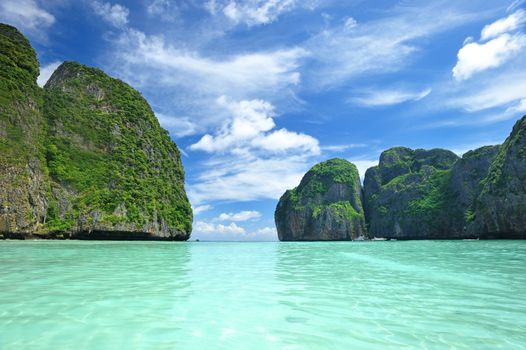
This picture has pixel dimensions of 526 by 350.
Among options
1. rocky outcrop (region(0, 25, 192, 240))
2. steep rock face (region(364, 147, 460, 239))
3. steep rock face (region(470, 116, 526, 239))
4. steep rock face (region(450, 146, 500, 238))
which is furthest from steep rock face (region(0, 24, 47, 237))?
steep rock face (region(364, 147, 460, 239))

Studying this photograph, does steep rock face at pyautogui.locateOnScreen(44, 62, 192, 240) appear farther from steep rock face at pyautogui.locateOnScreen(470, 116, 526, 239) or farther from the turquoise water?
steep rock face at pyautogui.locateOnScreen(470, 116, 526, 239)

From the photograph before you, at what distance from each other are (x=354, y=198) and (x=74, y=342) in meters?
125

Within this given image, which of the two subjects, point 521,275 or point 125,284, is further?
point 521,275

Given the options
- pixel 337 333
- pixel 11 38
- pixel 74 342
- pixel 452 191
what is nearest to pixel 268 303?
pixel 337 333

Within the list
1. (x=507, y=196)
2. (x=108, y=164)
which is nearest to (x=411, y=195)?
(x=507, y=196)

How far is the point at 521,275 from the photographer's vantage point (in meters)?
10.2

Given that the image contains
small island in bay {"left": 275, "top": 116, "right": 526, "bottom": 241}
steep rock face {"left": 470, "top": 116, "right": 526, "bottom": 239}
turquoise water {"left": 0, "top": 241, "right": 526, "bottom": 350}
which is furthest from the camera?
small island in bay {"left": 275, "top": 116, "right": 526, "bottom": 241}

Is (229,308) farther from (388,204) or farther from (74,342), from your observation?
(388,204)

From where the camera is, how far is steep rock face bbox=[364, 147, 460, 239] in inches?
3947

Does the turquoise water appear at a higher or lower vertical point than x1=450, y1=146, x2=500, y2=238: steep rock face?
lower

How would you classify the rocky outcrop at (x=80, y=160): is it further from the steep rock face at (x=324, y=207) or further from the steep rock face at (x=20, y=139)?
the steep rock face at (x=324, y=207)

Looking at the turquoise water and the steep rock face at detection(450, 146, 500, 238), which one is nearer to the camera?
the turquoise water

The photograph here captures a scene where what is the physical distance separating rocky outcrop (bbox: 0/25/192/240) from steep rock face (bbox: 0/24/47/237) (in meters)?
0.12

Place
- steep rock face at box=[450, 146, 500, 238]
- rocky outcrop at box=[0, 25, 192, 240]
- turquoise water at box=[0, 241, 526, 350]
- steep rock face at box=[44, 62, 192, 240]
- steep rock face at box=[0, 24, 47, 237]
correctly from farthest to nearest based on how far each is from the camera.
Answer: steep rock face at box=[450, 146, 500, 238]
steep rock face at box=[44, 62, 192, 240]
rocky outcrop at box=[0, 25, 192, 240]
steep rock face at box=[0, 24, 47, 237]
turquoise water at box=[0, 241, 526, 350]
